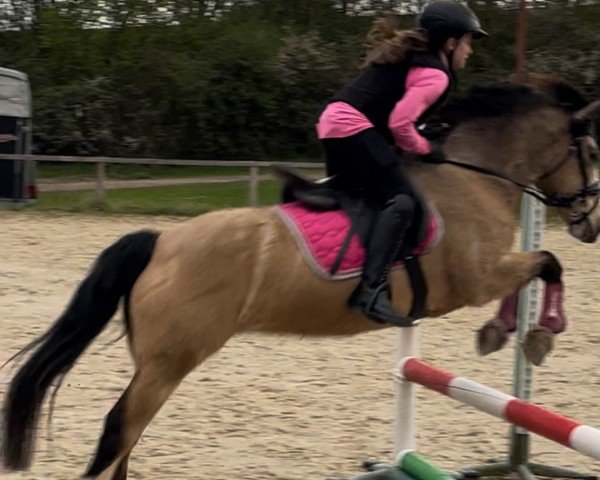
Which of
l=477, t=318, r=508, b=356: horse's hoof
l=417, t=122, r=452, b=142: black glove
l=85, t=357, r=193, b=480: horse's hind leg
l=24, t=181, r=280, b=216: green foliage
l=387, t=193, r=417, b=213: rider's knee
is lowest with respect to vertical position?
l=24, t=181, r=280, b=216: green foliage

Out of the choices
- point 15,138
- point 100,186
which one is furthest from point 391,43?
point 15,138

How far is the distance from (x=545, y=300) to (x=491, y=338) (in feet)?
1.03

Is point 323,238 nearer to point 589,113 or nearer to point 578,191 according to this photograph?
point 578,191

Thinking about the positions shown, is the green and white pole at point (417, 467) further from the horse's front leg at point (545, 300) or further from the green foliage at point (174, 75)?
the green foliage at point (174, 75)

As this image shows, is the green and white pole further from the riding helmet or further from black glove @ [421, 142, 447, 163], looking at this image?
the riding helmet

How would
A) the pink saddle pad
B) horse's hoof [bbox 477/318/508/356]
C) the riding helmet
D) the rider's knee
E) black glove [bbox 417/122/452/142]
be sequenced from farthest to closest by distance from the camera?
black glove [bbox 417/122/452/142]
horse's hoof [bbox 477/318/508/356]
the riding helmet
the rider's knee
the pink saddle pad

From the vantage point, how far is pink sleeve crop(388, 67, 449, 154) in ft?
14.3

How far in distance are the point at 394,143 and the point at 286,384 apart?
2434 mm

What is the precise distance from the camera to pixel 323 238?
14.1 feet

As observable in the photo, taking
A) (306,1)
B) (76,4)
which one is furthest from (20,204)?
(306,1)

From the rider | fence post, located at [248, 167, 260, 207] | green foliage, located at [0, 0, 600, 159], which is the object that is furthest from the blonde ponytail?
green foliage, located at [0, 0, 600, 159]

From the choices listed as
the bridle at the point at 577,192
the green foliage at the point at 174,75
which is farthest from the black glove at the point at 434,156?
the green foliage at the point at 174,75

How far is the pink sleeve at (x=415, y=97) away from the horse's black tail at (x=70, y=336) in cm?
114

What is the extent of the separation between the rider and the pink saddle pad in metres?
0.07
